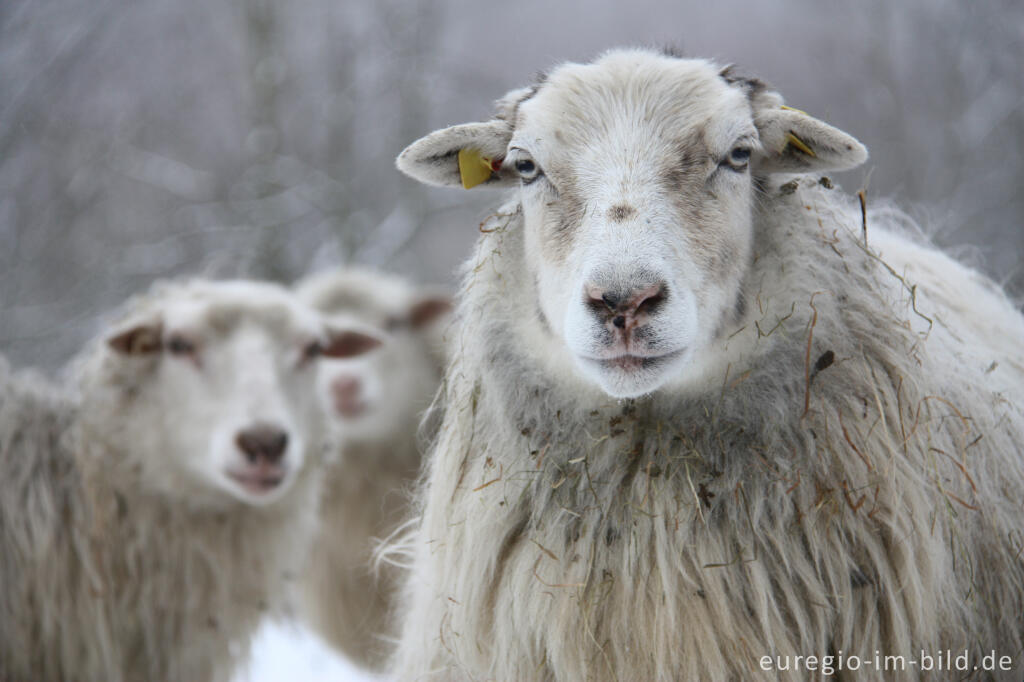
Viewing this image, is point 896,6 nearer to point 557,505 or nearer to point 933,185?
point 933,185

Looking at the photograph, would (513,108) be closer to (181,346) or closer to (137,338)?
(181,346)

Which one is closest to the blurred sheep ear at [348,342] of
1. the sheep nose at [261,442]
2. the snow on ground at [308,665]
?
the sheep nose at [261,442]

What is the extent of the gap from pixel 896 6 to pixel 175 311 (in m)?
9.34

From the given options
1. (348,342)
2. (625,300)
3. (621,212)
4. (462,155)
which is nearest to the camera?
(625,300)

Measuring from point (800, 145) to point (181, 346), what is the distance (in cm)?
271

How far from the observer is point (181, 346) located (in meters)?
3.68

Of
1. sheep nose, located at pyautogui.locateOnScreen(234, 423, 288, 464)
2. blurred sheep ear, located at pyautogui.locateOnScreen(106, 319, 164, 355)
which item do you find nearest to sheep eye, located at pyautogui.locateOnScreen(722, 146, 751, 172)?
sheep nose, located at pyautogui.locateOnScreen(234, 423, 288, 464)

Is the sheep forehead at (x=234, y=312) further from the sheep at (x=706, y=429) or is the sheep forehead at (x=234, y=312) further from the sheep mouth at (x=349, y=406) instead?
the sheep at (x=706, y=429)

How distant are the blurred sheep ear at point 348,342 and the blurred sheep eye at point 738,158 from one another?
2.57m

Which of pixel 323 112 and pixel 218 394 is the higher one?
pixel 323 112

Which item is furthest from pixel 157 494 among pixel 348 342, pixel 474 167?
pixel 474 167

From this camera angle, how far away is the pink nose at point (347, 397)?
524 cm

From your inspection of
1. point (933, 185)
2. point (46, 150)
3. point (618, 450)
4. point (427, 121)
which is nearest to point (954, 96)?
point (933, 185)

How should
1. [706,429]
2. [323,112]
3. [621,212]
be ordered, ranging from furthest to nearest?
1. [323,112]
2. [706,429]
3. [621,212]
